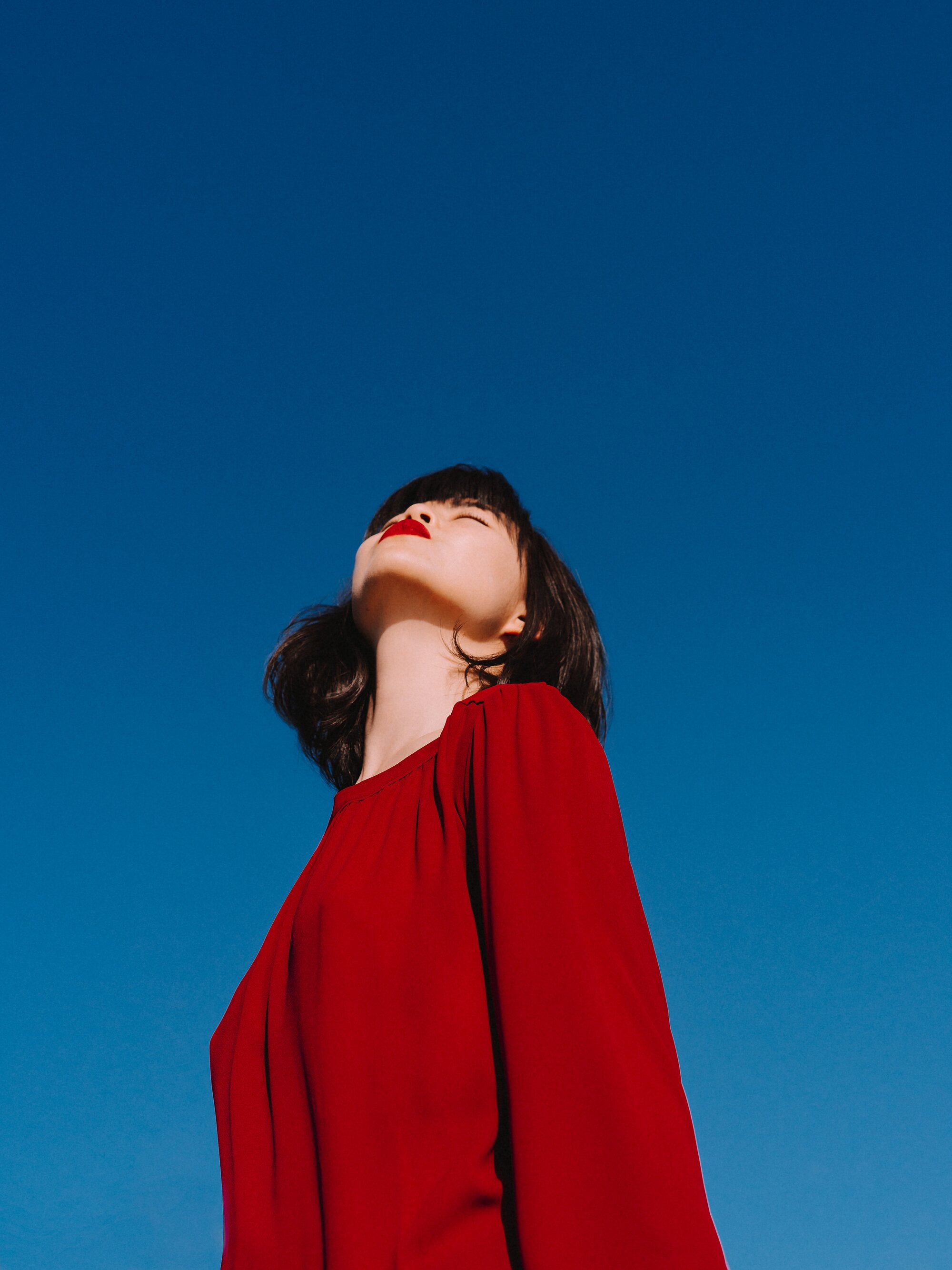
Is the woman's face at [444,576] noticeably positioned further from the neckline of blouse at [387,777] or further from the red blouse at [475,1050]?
the red blouse at [475,1050]

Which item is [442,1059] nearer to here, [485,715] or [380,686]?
[485,715]

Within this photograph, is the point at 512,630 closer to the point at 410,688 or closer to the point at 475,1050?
the point at 410,688

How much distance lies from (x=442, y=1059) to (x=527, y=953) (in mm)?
267

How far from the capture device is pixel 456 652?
9.94 ft

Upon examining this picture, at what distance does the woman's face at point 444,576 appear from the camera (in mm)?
2961

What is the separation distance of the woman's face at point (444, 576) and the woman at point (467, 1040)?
40cm

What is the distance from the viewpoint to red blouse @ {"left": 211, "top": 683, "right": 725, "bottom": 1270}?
1.54 m

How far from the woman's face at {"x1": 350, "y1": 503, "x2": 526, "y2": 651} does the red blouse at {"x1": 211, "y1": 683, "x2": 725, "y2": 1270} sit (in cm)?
62

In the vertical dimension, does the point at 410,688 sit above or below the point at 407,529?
below

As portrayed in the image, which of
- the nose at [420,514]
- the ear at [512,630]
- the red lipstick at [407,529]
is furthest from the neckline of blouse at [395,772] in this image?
the nose at [420,514]

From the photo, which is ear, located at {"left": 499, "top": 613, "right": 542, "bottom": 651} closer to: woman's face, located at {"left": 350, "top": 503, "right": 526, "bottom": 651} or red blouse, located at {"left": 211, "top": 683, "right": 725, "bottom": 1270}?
woman's face, located at {"left": 350, "top": 503, "right": 526, "bottom": 651}

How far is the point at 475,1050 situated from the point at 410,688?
4.15 feet

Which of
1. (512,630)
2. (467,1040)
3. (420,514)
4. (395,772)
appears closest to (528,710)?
(395,772)

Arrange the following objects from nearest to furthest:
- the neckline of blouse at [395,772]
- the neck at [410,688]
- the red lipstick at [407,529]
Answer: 1. the neckline of blouse at [395,772]
2. the neck at [410,688]
3. the red lipstick at [407,529]
